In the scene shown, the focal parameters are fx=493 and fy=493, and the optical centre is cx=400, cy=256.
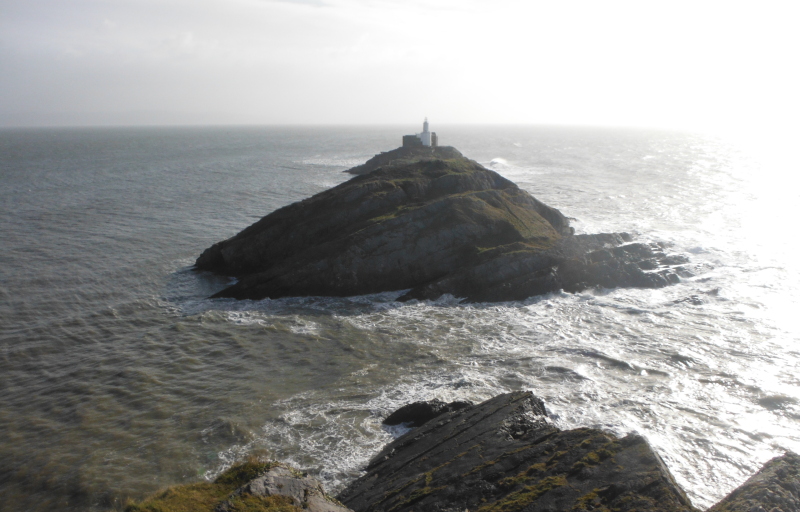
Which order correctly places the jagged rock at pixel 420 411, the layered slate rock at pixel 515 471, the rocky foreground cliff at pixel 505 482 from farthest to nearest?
the jagged rock at pixel 420 411 < the layered slate rock at pixel 515 471 < the rocky foreground cliff at pixel 505 482

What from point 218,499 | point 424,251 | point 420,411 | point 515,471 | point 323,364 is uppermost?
point 424,251

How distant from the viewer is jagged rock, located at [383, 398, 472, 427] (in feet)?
55.8

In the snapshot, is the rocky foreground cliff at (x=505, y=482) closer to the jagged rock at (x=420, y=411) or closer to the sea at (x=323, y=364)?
the jagged rock at (x=420, y=411)

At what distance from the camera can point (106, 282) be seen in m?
33.1

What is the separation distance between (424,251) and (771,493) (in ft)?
80.5

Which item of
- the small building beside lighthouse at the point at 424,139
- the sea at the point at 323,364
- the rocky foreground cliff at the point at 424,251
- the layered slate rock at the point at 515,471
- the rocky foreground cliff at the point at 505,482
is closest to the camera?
the rocky foreground cliff at the point at 505,482

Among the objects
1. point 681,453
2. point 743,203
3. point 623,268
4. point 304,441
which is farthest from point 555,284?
point 743,203

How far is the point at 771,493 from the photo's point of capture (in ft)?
31.8

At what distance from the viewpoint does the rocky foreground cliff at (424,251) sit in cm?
3150

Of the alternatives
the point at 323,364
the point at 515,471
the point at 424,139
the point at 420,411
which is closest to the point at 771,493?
the point at 515,471

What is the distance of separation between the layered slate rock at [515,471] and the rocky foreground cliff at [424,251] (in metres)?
16.7

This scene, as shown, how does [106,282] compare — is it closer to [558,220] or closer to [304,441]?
[304,441]

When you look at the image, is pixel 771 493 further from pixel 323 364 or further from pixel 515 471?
pixel 323 364

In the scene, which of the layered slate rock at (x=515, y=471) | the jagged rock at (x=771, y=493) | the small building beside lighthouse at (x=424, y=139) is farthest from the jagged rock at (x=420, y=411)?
the small building beside lighthouse at (x=424, y=139)
